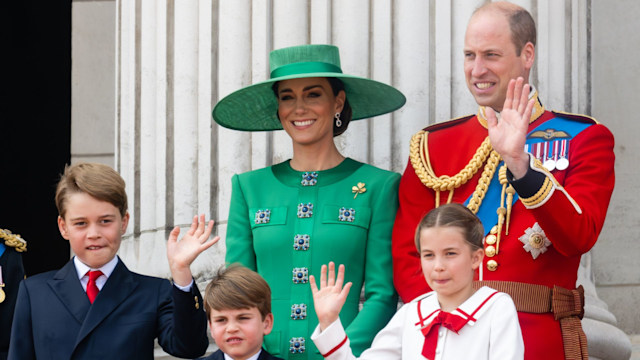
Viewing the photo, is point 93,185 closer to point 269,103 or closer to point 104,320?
point 104,320

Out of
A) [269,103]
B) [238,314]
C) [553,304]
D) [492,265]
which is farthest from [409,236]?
[269,103]

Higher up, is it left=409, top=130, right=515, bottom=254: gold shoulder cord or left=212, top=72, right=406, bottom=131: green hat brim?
left=212, top=72, right=406, bottom=131: green hat brim

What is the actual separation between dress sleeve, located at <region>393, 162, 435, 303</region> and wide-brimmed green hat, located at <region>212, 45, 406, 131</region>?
42 centimetres

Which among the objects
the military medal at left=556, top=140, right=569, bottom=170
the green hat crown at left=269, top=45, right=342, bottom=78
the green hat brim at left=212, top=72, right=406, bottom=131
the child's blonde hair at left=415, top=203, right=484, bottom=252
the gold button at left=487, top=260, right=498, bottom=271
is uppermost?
the green hat crown at left=269, top=45, right=342, bottom=78

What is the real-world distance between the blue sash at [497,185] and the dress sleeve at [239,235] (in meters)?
0.84

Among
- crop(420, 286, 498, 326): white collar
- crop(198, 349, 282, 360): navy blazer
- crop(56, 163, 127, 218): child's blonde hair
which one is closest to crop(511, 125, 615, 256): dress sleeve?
crop(420, 286, 498, 326): white collar

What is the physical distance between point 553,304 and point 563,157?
1.62 feet

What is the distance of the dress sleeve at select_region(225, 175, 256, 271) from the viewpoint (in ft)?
12.7

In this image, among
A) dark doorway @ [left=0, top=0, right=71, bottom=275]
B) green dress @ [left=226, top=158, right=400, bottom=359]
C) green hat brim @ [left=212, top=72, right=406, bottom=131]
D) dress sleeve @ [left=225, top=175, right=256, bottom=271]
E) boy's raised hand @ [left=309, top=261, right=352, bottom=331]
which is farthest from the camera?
dark doorway @ [left=0, top=0, right=71, bottom=275]

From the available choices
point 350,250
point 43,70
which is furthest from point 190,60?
point 43,70

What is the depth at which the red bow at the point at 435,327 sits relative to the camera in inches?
123

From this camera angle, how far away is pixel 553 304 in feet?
11.1

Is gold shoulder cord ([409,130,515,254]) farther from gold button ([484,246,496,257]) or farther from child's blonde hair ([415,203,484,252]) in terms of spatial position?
child's blonde hair ([415,203,484,252])

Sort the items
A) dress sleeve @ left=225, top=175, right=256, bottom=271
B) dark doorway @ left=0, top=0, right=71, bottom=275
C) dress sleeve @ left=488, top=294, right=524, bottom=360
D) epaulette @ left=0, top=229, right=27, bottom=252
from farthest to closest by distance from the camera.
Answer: dark doorway @ left=0, top=0, right=71, bottom=275, epaulette @ left=0, top=229, right=27, bottom=252, dress sleeve @ left=225, top=175, right=256, bottom=271, dress sleeve @ left=488, top=294, right=524, bottom=360
